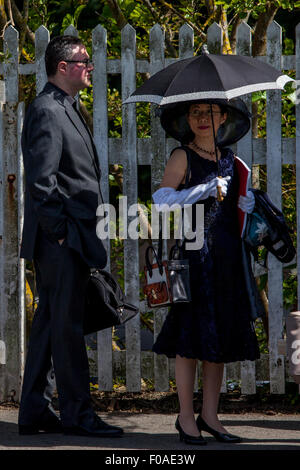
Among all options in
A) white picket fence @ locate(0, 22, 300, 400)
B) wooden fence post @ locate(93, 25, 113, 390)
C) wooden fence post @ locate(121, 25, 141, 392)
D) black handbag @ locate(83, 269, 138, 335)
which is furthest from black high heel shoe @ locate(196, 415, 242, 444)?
wooden fence post @ locate(93, 25, 113, 390)

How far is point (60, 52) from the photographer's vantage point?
4.60 m

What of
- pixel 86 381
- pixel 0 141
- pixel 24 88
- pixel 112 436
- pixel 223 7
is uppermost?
pixel 223 7

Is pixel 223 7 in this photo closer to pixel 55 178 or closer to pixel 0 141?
pixel 0 141

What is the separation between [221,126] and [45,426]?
1.82 meters

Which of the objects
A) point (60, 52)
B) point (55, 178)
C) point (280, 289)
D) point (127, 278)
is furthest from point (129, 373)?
point (60, 52)

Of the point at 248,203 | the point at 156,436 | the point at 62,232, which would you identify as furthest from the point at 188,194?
the point at 156,436

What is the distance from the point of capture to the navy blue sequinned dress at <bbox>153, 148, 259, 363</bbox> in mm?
4449

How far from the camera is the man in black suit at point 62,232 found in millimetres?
4430

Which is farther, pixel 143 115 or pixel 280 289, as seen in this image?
pixel 143 115

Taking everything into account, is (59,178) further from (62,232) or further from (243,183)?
(243,183)

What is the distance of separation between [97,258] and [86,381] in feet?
2.09

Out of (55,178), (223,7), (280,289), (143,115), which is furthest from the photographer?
(143,115)

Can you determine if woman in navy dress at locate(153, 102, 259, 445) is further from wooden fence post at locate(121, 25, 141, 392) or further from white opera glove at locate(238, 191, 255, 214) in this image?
wooden fence post at locate(121, 25, 141, 392)

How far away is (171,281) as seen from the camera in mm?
4383
